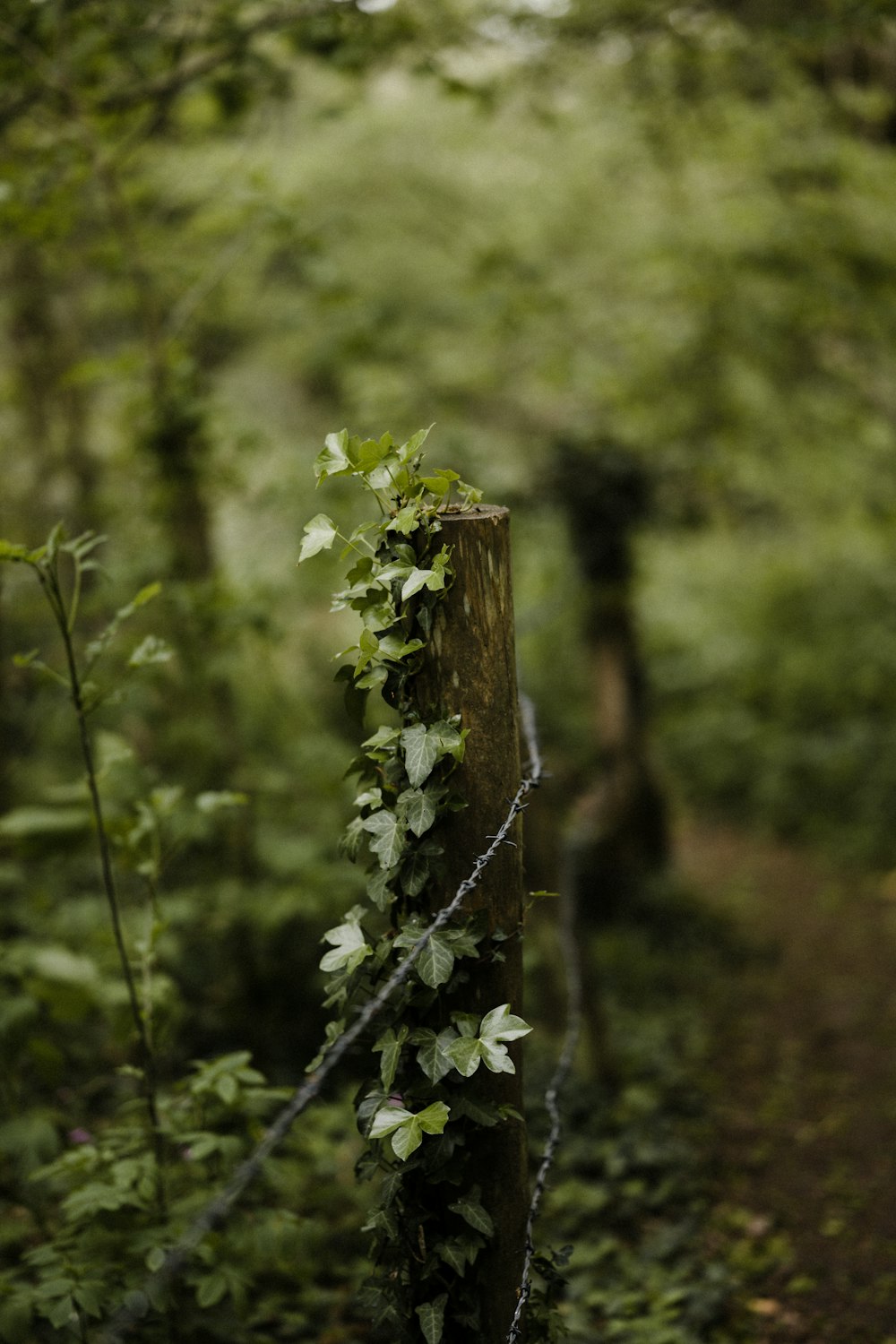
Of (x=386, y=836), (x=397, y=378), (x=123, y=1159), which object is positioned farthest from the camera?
(x=397, y=378)

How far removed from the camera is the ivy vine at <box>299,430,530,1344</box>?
166cm

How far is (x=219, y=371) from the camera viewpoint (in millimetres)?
12312

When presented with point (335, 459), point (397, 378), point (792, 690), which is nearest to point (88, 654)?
point (335, 459)

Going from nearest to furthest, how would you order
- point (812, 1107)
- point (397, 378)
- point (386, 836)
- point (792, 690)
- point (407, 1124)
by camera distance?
point (407, 1124)
point (386, 836)
point (812, 1107)
point (397, 378)
point (792, 690)

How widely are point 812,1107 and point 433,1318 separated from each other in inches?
128

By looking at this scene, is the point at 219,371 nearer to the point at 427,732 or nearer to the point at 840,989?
the point at 840,989

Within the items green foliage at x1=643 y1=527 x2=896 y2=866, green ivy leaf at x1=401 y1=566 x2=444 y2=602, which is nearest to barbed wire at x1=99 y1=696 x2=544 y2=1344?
green ivy leaf at x1=401 y1=566 x2=444 y2=602

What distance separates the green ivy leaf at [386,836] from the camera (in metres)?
1.69

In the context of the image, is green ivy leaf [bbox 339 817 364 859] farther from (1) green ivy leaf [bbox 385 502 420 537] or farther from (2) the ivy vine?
(1) green ivy leaf [bbox 385 502 420 537]

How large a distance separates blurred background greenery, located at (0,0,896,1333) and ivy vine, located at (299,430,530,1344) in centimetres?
93

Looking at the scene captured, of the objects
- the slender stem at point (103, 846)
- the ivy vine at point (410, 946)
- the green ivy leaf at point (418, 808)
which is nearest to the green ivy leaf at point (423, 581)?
the ivy vine at point (410, 946)

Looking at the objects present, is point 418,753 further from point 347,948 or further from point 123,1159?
point 123,1159

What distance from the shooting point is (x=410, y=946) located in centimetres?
169

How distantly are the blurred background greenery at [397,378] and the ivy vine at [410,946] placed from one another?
3.04 ft
